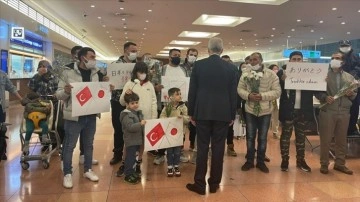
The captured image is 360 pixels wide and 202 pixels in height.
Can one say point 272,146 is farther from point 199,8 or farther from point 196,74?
point 199,8

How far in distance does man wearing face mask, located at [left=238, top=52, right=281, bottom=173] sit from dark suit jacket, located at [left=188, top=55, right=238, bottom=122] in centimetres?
81

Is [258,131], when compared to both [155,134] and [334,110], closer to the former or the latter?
[334,110]

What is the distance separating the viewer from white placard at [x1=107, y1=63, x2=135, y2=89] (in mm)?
4227

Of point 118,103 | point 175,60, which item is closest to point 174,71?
point 175,60

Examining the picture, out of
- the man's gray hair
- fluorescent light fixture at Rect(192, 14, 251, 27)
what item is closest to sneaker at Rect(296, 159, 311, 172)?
the man's gray hair

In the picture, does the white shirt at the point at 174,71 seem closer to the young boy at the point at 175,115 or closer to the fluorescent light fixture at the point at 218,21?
the young boy at the point at 175,115

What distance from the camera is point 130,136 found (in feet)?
12.2

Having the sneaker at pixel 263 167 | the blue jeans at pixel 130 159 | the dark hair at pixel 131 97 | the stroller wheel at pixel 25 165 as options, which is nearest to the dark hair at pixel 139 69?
the dark hair at pixel 131 97

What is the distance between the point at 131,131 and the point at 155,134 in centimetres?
30

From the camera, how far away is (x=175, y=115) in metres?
4.13

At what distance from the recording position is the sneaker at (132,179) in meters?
3.75

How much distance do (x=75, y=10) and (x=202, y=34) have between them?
30.2 ft

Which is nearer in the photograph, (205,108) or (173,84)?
(205,108)

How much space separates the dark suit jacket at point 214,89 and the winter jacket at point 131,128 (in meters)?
0.73
